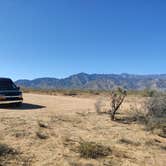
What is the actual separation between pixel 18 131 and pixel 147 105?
7006 mm

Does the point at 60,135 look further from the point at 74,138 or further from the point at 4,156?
the point at 4,156

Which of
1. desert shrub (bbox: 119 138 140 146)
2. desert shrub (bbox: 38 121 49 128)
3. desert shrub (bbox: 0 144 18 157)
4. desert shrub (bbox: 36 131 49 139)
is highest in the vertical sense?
desert shrub (bbox: 38 121 49 128)

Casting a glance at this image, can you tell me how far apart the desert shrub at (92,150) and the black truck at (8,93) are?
9.04m

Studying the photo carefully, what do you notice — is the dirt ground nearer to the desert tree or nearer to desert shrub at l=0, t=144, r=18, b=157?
desert shrub at l=0, t=144, r=18, b=157

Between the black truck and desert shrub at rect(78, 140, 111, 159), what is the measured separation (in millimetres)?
9043

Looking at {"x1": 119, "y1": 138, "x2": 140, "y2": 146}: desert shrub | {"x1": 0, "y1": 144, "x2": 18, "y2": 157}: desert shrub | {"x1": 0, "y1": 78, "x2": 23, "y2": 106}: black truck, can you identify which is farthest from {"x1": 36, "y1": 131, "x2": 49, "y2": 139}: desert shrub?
{"x1": 0, "y1": 78, "x2": 23, "y2": 106}: black truck

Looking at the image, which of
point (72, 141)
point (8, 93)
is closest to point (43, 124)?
point (72, 141)

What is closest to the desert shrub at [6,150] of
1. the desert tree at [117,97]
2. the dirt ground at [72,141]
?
the dirt ground at [72,141]

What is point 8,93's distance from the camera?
56.2 feet

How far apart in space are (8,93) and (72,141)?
851 centimetres

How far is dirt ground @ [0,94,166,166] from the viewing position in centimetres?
794

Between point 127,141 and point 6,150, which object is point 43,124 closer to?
point 127,141

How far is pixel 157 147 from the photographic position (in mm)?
10016

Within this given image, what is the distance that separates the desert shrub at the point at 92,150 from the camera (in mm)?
8344
